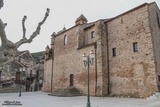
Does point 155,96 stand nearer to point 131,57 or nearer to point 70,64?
point 131,57

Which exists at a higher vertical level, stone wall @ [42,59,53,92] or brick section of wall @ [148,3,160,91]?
brick section of wall @ [148,3,160,91]

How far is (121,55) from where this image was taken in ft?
68.5

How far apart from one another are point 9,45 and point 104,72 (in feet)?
54.5

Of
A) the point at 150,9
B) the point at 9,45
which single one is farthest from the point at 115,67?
the point at 9,45

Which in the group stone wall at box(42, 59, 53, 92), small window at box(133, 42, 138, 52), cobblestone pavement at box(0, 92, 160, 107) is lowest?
cobblestone pavement at box(0, 92, 160, 107)

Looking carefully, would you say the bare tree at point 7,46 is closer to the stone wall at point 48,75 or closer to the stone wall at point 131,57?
the stone wall at point 131,57

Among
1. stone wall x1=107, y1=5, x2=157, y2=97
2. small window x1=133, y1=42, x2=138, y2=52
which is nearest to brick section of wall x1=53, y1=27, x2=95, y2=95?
stone wall x1=107, y1=5, x2=157, y2=97

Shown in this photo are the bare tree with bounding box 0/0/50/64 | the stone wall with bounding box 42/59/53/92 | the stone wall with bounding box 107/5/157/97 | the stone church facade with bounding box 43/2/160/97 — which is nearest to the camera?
the bare tree with bounding box 0/0/50/64

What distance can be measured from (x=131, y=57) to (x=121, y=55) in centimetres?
139

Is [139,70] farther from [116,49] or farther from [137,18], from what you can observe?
[137,18]

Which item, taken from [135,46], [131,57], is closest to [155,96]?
[131,57]

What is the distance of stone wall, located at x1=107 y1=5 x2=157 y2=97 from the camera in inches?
Answer: 712

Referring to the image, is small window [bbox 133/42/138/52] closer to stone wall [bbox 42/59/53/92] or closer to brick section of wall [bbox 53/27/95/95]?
brick section of wall [bbox 53/27/95/95]

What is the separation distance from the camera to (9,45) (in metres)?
5.99
